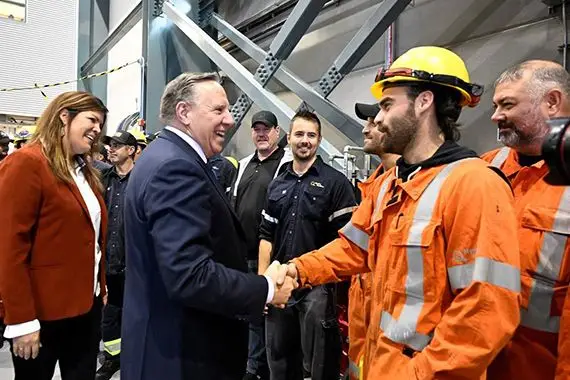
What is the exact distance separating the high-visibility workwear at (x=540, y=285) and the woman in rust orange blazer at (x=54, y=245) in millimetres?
1808

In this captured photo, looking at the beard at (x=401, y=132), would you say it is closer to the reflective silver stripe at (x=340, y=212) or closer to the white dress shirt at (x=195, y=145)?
the white dress shirt at (x=195, y=145)

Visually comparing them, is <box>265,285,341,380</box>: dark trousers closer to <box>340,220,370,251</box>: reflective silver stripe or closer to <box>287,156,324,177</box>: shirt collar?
<box>287,156,324,177</box>: shirt collar

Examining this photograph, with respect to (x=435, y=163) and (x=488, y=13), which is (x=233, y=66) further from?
(x=435, y=163)

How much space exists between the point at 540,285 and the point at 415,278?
1.47 ft

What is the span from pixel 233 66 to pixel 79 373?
11.7 feet

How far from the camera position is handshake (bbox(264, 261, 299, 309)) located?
1.76m

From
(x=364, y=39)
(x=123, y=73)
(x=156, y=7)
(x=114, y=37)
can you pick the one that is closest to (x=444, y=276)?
(x=364, y=39)

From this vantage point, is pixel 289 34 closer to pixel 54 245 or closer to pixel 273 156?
pixel 273 156

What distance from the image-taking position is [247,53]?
5.57 m

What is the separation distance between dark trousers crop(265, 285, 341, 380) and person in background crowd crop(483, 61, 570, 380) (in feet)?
4.23

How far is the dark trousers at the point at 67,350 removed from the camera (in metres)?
2.05

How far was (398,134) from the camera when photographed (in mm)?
1536

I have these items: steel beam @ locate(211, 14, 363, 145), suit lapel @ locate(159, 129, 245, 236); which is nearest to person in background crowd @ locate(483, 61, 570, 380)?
suit lapel @ locate(159, 129, 245, 236)

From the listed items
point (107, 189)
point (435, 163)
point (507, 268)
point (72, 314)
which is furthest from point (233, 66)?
point (507, 268)
